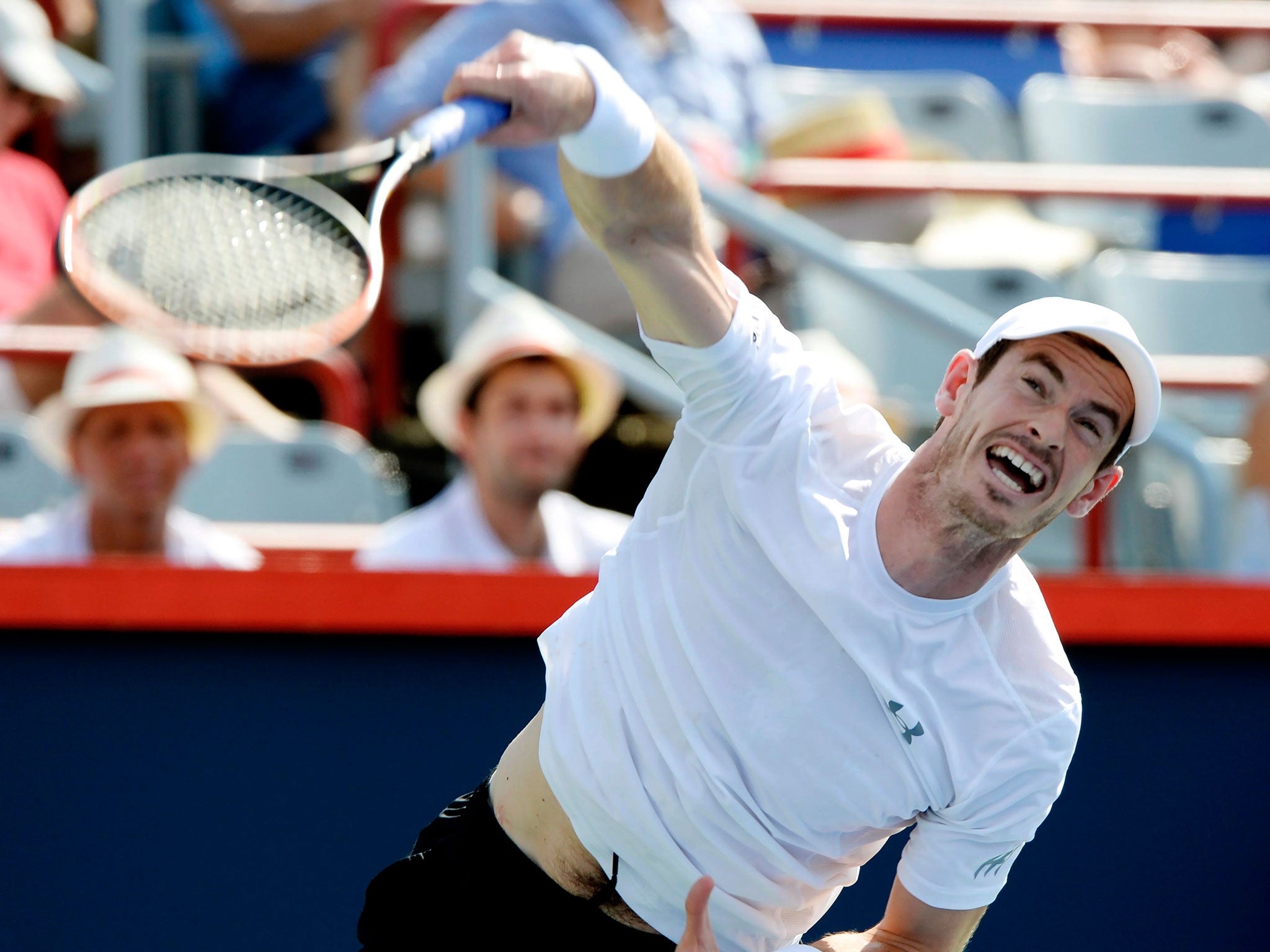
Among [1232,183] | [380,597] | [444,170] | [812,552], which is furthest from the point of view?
[1232,183]

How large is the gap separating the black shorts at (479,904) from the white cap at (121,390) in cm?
150

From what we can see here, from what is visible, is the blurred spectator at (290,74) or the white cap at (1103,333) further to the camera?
the blurred spectator at (290,74)

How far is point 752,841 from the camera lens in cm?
209

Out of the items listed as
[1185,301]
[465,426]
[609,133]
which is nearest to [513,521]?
[465,426]

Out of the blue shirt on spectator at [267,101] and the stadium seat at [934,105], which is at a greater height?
the stadium seat at [934,105]

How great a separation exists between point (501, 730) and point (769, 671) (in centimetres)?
98

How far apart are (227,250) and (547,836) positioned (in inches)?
34.2

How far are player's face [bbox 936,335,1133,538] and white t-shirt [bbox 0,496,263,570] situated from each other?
1810 mm

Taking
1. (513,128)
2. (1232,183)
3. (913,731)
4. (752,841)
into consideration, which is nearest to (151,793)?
(752,841)

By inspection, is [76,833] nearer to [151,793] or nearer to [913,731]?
[151,793]

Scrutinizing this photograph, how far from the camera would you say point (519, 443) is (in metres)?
3.53

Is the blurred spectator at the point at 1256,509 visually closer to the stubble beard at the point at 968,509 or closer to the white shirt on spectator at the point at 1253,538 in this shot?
the white shirt on spectator at the point at 1253,538

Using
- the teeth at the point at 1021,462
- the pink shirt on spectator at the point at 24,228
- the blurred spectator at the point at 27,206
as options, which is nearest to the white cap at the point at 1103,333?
the teeth at the point at 1021,462

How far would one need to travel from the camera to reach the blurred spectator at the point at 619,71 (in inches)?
155
